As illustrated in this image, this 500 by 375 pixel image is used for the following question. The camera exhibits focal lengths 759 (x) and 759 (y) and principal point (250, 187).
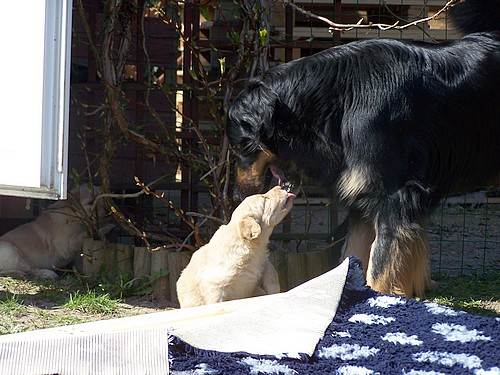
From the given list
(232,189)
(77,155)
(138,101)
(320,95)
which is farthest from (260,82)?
(77,155)

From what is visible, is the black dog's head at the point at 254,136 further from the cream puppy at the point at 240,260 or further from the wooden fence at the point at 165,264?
the wooden fence at the point at 165,264

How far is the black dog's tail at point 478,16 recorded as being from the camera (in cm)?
498

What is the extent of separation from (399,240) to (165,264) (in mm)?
1640

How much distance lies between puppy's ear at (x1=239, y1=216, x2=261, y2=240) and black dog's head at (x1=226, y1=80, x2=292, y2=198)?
0.55 m

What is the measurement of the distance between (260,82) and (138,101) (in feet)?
4.63

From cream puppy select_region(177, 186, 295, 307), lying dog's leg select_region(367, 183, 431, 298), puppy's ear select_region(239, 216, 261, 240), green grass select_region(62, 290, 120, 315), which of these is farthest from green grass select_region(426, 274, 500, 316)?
green grass select_region(62, 290, 120, 315)

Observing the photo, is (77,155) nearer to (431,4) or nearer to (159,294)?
(159,294)

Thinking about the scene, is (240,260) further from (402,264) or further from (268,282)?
(402,264)

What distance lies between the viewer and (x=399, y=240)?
13.6 ft

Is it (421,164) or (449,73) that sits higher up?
(449,73)

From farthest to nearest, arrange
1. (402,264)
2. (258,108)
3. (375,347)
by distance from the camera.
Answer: (258,108)
(402,264)
(375,347)

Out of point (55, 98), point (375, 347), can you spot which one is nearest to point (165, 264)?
point (55, 98)

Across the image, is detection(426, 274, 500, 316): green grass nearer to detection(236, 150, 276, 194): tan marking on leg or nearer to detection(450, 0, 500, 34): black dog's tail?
detection(236, 150, 276, 194): tan marking on leg

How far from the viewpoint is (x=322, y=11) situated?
7.25m
